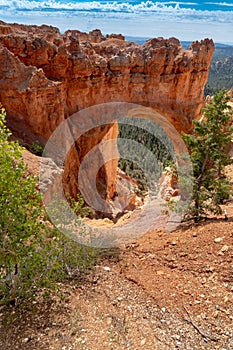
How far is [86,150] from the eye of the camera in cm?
2667

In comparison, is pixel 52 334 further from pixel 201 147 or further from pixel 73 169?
pixel 73 169

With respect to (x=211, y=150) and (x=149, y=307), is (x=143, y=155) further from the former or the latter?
(x=149, y=307)

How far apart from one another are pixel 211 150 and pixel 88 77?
15.1 metres

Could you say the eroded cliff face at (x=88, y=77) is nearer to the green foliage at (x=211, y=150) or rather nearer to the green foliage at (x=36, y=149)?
the green foliage at (x=36, y=149)

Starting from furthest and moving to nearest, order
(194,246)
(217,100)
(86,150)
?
(86,150), (217,100), (194,246)

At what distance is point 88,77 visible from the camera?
78.5 feet

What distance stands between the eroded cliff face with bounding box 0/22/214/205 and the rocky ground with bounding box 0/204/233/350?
38.0ft

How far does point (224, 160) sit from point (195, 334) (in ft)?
23.9

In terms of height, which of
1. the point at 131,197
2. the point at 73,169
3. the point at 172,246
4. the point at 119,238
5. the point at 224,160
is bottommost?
the point at 131,197

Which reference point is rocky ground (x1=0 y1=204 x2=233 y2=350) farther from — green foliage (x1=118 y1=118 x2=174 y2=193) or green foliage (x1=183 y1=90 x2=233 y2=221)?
green foliage (x1=118 y1=118 x2=174 y2=193)

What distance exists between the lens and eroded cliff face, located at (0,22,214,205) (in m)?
18.4

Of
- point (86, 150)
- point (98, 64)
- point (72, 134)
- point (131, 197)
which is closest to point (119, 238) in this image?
point (72, 134)

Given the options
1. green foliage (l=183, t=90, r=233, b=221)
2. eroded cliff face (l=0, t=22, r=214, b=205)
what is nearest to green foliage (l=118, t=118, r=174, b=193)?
eroded cliff face (l=0, t=22, r=214, b=205)

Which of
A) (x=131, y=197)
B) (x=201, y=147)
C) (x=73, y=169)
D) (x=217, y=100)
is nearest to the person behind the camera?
(x=217, y=100)
